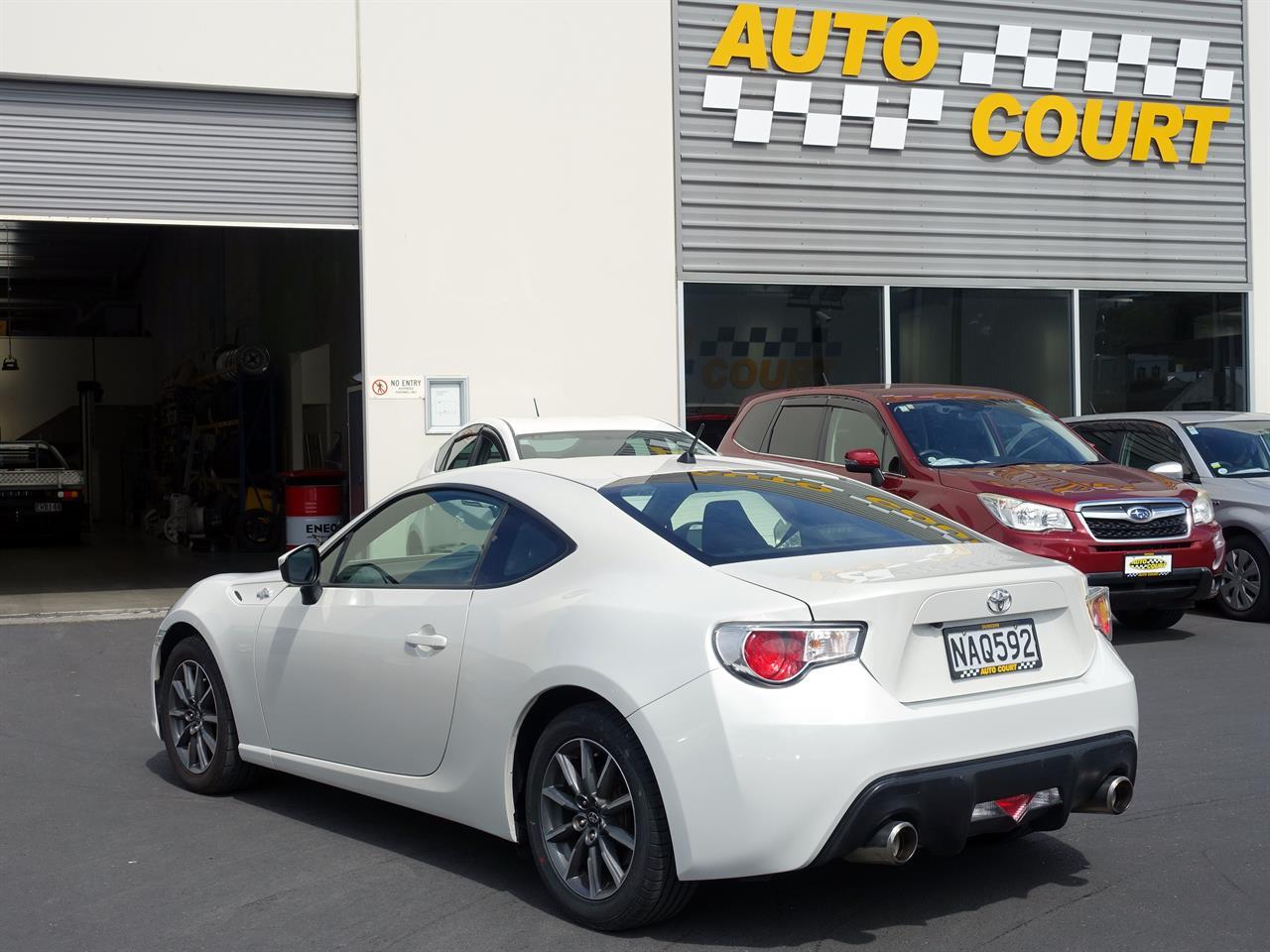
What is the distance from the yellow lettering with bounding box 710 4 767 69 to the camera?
1439 centimetres

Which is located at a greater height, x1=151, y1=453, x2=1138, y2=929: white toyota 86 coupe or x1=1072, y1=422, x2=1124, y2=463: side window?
x1=1072, y1=422, x2=1124, y2=463: side window

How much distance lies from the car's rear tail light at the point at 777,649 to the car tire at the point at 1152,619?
7.13 m

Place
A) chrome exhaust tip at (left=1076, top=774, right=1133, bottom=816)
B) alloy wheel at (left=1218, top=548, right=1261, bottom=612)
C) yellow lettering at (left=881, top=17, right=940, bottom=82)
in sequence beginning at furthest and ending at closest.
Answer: yellow lettering at (left=881, top=17, right=940, bottom=82)
alloy wheel at (left=1218, top=548, right=1261, bottom=612)
chrome exhaust tip at (left=1076, top=774, right=1133, bottom=816)

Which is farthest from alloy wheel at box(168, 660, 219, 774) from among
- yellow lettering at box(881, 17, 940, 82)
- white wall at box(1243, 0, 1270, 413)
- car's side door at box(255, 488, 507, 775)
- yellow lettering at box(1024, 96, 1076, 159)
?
white wall at box(1243, 0, 1270, 413)

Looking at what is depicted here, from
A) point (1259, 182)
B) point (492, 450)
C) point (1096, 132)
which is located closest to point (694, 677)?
point (492, 450)

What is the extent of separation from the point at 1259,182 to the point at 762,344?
264 inches

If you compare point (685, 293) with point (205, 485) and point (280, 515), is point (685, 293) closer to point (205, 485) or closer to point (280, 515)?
point (280, 515)

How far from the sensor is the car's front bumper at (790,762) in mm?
3770

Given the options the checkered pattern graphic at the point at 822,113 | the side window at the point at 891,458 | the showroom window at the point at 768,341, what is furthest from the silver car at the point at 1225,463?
the checkered pattern graphic at the point at 822,113

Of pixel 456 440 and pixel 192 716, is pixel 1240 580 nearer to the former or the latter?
pixel 456 440

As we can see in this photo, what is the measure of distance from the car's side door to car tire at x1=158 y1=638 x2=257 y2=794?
1.26 feet

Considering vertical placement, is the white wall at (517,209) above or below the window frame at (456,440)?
above

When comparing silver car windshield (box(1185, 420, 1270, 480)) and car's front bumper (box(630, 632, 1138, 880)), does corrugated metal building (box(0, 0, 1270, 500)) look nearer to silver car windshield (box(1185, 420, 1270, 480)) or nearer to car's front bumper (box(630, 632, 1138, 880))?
silver car windshield (box(1185, 420, 1270, 480))

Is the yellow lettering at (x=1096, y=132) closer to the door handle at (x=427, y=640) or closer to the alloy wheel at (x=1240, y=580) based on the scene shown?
the alloy wheel at (x=1240, y=580)
